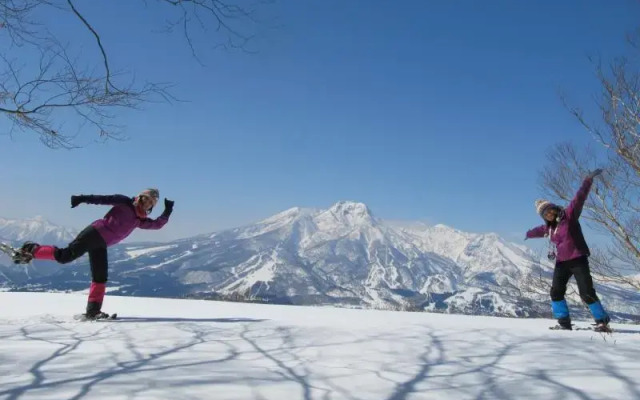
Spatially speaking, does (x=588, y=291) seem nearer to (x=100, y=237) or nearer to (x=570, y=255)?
(x=570, y=255)

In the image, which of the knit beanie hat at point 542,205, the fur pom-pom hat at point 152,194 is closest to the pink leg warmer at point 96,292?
the fur pom-pom hat at point 152,194

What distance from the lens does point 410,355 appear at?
9.41 ft

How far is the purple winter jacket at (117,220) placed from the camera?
496 centimetres

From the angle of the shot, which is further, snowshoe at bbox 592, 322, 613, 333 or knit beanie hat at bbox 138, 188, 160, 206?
knit beanie hat at bbox 138, 188, 160, 206

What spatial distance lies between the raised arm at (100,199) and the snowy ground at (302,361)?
1.34 m

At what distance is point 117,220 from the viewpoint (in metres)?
5.05

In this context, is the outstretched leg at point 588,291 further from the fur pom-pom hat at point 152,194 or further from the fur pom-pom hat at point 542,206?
the fur pom-pom hat at point 152,194

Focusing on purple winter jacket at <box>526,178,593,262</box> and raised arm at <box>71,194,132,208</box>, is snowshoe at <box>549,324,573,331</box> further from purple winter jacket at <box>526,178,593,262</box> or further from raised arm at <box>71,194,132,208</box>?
raised arm at <box>71,194,132,208</box>

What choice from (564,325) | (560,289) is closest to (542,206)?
(560,289)

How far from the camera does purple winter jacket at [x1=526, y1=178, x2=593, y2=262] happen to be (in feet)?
15.7

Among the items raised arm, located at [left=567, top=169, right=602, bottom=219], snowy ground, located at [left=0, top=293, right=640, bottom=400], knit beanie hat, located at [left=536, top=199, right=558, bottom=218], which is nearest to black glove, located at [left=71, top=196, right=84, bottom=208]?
snowy ground, located at [left=0, top=293, right=640, bottom=400]

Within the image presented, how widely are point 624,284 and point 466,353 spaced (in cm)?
789

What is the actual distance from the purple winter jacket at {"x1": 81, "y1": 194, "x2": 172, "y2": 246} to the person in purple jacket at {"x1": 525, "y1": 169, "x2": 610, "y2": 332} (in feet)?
16.7

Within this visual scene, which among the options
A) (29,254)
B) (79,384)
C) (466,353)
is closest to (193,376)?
(79,384)
